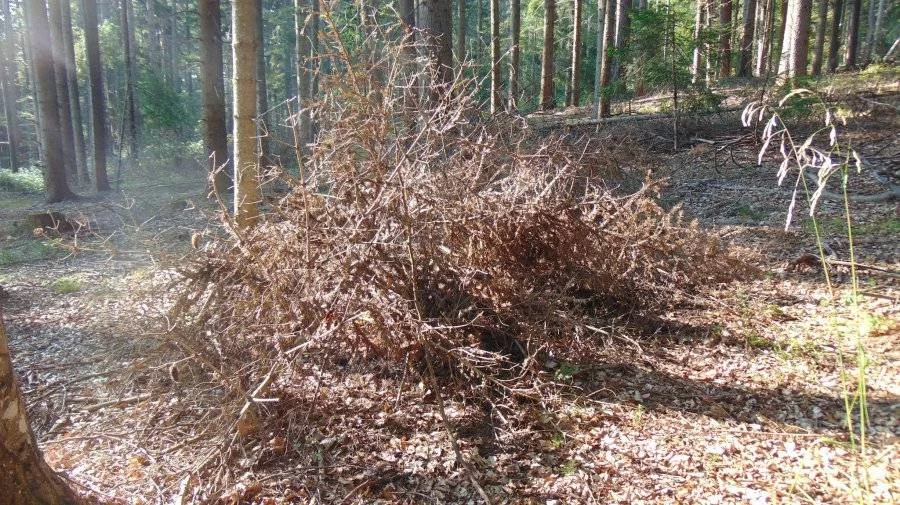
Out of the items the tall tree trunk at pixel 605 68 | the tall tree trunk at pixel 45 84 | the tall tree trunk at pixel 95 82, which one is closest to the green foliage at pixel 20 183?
the tall tree trunk at pixel 95 82

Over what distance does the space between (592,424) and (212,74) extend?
27.2 ft

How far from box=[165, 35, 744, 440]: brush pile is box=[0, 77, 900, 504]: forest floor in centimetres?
26

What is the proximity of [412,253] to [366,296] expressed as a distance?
0.42m

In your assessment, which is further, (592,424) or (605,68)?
(605,68)

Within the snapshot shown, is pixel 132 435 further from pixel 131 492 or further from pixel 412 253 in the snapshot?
pixel 412 253

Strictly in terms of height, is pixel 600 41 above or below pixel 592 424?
above

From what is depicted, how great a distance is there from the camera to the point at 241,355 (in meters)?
3.48

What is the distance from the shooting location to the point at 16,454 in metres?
1.92

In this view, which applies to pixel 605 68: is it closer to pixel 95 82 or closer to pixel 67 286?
pixel 67 286

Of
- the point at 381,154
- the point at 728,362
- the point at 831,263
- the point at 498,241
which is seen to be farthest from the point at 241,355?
the point at 831,263

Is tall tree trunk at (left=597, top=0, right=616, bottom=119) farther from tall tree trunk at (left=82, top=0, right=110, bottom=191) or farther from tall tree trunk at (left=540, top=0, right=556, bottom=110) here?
tall tree trunk at (left=82, top=0, right=110, bottom=191)

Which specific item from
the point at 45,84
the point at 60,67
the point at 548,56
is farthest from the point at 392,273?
the point at 60,67

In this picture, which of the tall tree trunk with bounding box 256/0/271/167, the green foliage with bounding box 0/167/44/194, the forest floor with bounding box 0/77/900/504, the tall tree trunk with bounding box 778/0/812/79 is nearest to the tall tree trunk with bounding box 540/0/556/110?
the tall tree trunk with bounding box 778/0/812/79

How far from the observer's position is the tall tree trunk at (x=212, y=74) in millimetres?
8594
